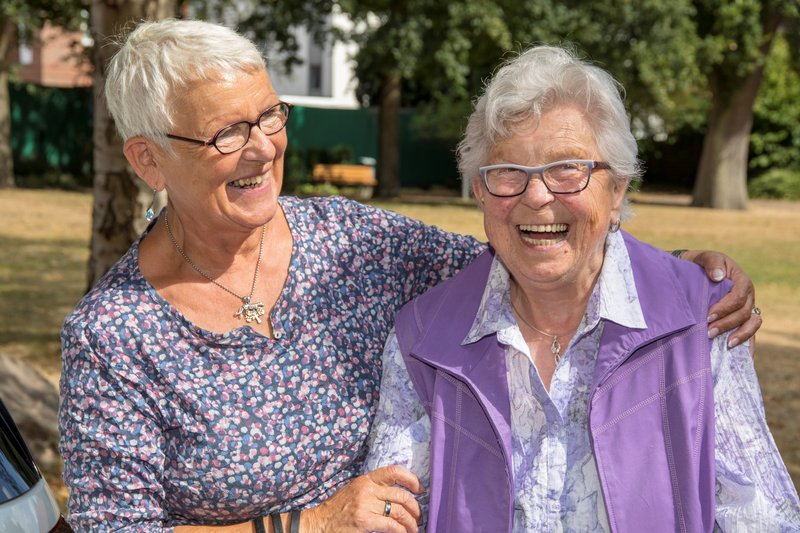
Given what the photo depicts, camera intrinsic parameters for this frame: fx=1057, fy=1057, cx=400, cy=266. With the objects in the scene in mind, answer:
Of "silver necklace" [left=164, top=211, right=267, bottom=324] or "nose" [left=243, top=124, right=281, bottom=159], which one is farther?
"silver necklace" [left=164, top=211, right=267, bottom=324]

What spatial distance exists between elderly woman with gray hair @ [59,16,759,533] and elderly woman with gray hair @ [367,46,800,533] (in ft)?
0.47

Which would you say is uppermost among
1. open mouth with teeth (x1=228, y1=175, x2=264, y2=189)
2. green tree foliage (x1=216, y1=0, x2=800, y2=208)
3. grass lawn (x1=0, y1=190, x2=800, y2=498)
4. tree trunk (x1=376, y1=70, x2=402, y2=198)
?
green tree foliage (x1=216, y1=0, x2=800, y2=208)

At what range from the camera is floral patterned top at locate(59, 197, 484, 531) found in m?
2.56

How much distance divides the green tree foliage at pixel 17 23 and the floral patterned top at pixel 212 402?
705 inches

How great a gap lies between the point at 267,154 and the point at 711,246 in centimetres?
1471

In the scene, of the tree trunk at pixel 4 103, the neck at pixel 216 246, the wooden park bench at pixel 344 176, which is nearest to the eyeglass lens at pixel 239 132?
the neck at pixel 216 246

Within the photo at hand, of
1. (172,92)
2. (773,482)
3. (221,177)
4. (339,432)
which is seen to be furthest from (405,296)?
(773,482)

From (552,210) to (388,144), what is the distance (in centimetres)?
2411

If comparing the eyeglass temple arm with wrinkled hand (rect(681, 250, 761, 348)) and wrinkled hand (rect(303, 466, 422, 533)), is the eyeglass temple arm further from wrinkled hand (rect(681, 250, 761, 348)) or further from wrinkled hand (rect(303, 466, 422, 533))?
wrinkled hand (rect(681, 250, 761, 348))

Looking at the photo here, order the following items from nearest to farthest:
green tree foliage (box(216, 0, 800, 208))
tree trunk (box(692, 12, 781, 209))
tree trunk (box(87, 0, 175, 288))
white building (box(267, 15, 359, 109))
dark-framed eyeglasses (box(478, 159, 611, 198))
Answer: dark-framed eyeglasses (box(478, 159, 611, 198)), tree trunk (box(87, 0, 175, 288)), green tree foliage (box(216, 0, 800, 208)), tree trunk (box(692, 12, 781, 209)), white building (box(267, 15, 359, 109))

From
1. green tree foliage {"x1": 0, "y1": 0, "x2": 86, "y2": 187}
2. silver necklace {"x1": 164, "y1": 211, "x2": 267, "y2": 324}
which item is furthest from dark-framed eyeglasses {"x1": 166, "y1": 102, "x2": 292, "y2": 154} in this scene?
green tree foliage {"x1": 0, "y1": 0, "x2": 86, "y2": 187}

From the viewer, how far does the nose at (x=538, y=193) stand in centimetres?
261

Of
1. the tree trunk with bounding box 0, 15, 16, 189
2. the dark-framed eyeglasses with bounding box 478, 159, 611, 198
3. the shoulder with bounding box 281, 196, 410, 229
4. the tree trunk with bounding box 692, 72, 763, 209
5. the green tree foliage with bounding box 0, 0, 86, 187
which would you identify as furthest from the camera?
the tree trunk with bounding box 692, 72, 763, 209

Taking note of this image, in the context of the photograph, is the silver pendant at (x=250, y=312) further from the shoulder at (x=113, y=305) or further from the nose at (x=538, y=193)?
the nose at (x=538, y=193)
